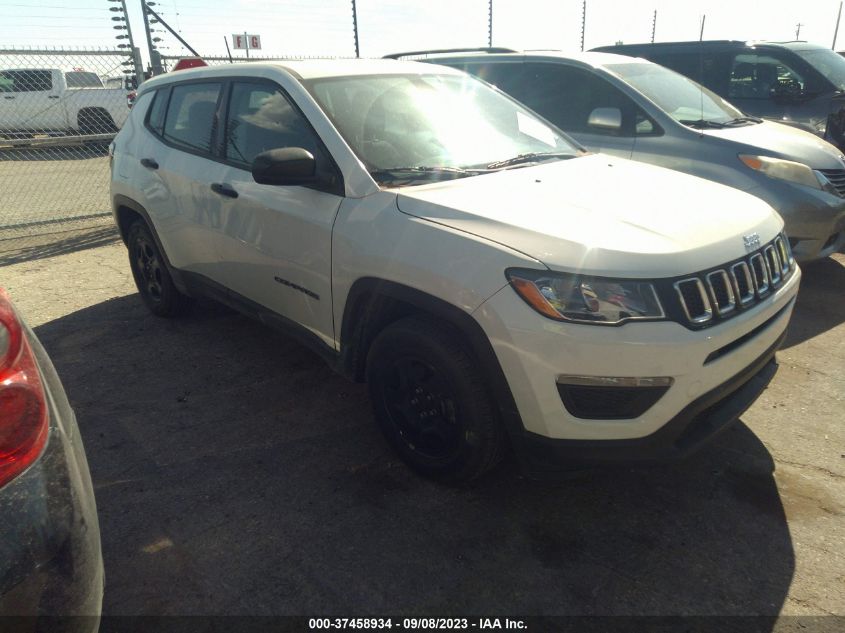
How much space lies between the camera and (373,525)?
257cm

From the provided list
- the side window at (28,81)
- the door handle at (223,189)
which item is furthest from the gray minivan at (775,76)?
the side window at (28,81)

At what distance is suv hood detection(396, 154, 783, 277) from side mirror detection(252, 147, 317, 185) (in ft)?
1.51

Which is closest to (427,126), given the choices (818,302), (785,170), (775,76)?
(785,170)

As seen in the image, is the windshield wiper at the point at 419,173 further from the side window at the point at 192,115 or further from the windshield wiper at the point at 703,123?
the windshield wiper at the point at 703,123

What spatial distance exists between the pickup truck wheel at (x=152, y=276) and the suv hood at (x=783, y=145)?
4.08m

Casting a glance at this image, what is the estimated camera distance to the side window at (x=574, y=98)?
5.25m

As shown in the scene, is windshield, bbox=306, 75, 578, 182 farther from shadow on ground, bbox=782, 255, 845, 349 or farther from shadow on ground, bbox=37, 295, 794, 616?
shadow on ground, bbox=782, 255, 845, 349

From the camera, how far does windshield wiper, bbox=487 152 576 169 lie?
10.1 feet

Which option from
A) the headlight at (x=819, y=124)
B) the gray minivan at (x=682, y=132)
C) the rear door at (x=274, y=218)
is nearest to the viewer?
the rear door at (x=274, y=218)

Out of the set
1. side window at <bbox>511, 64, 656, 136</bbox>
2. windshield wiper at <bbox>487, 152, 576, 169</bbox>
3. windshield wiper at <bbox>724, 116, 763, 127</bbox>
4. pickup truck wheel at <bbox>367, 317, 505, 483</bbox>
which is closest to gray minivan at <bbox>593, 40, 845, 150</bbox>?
windshield wiper at <bbox>724, 116, 763, 127</bbox>

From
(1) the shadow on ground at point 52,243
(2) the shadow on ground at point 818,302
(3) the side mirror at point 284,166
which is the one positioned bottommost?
(1) the shadow on ground at point 52,243

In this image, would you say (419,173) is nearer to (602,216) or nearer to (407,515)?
(602,216)

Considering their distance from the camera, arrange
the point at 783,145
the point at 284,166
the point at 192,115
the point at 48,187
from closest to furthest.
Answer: the point at 284,166
the point at 192,115
the point at 783,145
the point at 48,187

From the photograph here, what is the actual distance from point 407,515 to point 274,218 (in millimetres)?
1545
